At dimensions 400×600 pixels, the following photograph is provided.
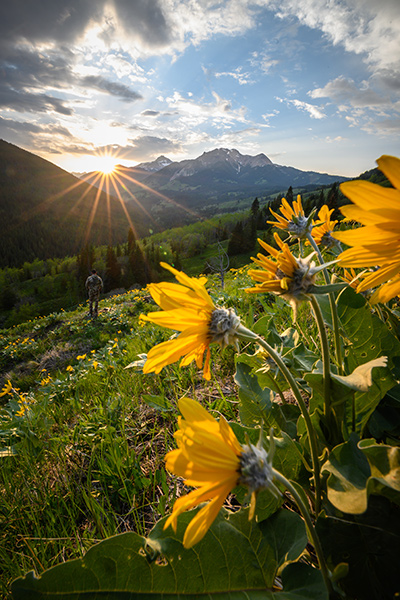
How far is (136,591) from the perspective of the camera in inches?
27.5

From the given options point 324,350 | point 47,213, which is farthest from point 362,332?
point 47,213

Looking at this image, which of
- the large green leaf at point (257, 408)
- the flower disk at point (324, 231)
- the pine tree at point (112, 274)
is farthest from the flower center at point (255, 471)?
the pine tree at point (112, 274)

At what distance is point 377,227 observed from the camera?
2.09ft

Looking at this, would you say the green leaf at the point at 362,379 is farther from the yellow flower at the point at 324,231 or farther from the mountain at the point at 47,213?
the mountain at the point at 47,213

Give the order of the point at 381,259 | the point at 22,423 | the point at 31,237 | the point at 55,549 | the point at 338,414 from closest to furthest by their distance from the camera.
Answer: the point at 381,259 < the point at 338,414 < the point at 55,549 < the point at 22,423 < the point at 31,237

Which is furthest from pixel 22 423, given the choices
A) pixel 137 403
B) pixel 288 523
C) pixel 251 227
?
pixel 251 227

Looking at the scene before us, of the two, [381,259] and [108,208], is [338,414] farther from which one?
[108,208]

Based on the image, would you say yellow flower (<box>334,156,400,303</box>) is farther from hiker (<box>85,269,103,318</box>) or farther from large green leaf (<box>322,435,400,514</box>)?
hiker (<box>85,269,103,318</box>)

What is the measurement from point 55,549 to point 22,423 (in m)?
1.75

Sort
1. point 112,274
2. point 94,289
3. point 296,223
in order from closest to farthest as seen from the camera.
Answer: point 296,223
point 94,289
point 112,274

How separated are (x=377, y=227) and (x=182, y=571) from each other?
3.09 ft

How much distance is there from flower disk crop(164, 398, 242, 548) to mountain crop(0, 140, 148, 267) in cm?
11721

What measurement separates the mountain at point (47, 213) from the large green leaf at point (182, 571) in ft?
384

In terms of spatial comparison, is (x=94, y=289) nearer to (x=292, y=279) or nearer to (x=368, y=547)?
(x=292, y=279)
